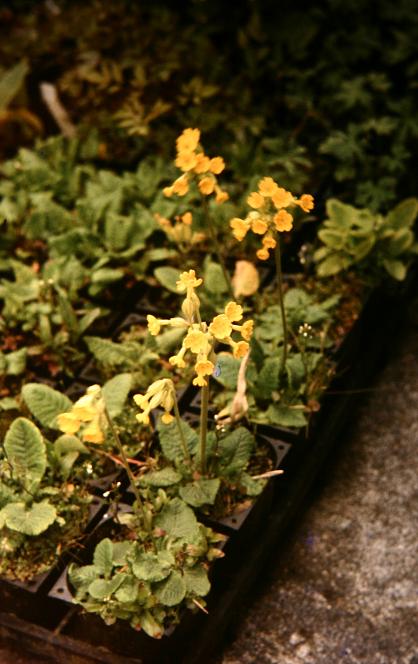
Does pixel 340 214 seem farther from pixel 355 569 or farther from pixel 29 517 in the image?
pixel 29 517

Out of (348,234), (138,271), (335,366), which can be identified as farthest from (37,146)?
(335,366)

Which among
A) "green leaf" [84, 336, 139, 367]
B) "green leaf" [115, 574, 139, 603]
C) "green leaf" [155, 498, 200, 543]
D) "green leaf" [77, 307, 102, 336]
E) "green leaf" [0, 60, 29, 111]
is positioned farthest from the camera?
"green leaf" [0, 60, 29, 111]

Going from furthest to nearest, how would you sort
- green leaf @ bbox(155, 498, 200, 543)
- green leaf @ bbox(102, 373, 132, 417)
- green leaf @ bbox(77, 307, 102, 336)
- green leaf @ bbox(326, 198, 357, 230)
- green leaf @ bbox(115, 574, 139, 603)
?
green leaf @ bbox(326, 198, 357, 230), green leaf @ bbox(77, 307, 102, 336), green leaf @ bbox(102, 373, 132, 417), green leaf @ bbox(155, 498, 200, 543), green leaf @ bbox(115, 574, 139, 603)

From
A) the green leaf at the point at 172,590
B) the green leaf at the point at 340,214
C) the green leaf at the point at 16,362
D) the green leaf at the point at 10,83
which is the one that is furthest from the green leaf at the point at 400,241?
the green leaf at the point at 10,83

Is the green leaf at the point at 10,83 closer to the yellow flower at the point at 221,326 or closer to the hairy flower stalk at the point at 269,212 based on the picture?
the hairy flower stalk at the point at 269,212

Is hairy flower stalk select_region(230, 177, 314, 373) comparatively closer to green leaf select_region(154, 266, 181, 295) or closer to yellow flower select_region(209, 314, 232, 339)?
yellow flower select_region(209, 314, 232, 339)

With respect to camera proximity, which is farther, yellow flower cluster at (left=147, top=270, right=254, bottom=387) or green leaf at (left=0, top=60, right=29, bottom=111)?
green leaf at (left=0, top=60, right=29, bottom=111)

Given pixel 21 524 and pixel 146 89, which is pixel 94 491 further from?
pixel 146 89

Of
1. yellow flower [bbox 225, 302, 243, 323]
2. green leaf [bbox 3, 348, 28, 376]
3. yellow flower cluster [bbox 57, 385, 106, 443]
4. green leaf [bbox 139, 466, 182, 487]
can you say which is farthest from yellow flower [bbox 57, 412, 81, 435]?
green leaf [bbox 3, 348, 28, 376]

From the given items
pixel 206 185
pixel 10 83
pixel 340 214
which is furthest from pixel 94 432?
pixel 10 83
